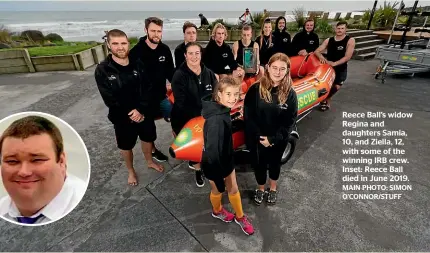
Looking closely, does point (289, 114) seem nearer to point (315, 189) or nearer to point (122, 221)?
point (315, 189)

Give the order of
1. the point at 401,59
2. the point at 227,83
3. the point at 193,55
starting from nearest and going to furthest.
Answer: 1. the point at 227,83
2. the point at 193,55
3. the point at 401,59

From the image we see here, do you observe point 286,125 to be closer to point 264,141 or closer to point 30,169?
point 264,141

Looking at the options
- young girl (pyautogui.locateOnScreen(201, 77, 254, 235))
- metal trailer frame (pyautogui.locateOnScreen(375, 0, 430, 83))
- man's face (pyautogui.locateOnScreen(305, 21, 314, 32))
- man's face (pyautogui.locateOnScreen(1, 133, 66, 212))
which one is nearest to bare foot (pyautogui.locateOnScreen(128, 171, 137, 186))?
young girl (pyautogui.locateOnScreen(201, 77, 254, 235))

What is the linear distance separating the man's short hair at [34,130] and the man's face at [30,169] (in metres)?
0.01

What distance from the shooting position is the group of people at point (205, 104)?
7.12 feet

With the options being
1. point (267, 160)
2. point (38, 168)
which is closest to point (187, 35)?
point (267, 160)

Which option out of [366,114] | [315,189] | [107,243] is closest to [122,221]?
[107,243]

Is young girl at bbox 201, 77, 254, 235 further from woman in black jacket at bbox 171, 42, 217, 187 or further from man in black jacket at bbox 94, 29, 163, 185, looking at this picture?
man in black jacket at bbox 94, 29, 163, 185

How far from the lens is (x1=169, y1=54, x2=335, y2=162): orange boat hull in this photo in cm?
300

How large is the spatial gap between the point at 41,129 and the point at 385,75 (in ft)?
29.8

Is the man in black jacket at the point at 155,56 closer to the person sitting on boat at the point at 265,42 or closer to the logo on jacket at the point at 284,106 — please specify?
the logo on jacket at the point at 284,106

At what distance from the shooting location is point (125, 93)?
2.73 m

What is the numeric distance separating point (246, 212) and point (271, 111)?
4.16 feet

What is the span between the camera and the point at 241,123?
338 centimetres
